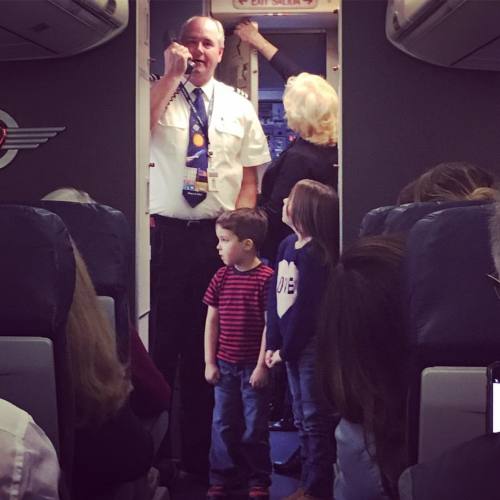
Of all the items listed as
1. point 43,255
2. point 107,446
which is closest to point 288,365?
point 107,446

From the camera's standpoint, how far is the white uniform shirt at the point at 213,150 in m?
4.57

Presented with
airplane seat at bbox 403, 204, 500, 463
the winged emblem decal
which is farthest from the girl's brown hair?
airplane seat at bbox 403, 204, 500, 463

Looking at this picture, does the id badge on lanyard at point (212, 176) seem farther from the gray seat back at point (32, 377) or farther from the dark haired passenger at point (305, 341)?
the gray seat back at point (32, 377)

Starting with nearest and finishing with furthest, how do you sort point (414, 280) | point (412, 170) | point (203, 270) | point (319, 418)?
point (414, 280) → point (319, 418) → point (412, 170) → point (203, 270)

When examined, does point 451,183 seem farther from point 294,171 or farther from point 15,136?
point 15,136

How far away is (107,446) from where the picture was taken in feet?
7.63

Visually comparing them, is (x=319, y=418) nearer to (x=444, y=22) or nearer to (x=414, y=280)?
(x=444, y=22)

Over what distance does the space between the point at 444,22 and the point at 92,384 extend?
216cm

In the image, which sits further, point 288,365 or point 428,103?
point 428,103

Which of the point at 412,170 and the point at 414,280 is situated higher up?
the point at 412,170

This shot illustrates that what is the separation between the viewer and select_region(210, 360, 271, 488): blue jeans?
3.97 metres

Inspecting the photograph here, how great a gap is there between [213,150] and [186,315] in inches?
35.7

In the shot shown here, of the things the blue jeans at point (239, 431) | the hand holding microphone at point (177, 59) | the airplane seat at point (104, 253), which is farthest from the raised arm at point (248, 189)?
the airplane seat at point (104, 253)

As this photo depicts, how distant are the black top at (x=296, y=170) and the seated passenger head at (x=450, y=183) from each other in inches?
61.9
